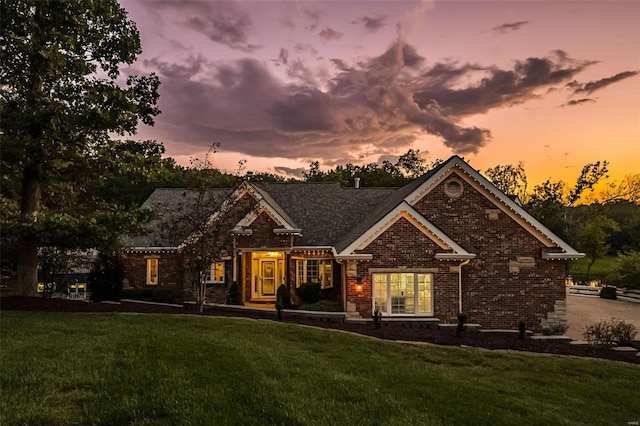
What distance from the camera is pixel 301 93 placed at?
29.6 meters

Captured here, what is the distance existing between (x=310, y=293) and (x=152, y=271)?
10.3m

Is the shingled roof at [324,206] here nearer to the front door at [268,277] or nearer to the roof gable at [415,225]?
the front door at [268,277]

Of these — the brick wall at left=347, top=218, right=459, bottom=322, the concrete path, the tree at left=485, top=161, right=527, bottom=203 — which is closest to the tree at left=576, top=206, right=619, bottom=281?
the concrete path

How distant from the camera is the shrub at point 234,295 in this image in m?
22.9

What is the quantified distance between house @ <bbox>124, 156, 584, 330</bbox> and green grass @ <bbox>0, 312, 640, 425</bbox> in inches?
277

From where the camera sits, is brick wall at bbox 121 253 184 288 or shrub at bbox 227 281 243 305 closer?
shrub at bbox 227 281 243 305

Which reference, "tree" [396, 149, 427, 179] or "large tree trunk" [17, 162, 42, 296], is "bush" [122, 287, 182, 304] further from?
"tree" [396, 149, 427, 179]

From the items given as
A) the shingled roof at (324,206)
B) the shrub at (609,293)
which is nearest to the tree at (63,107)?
the shingled roof at (324,206)

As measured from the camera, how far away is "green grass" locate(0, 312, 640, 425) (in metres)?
6.54

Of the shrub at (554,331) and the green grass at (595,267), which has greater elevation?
the green grass at (595,267)

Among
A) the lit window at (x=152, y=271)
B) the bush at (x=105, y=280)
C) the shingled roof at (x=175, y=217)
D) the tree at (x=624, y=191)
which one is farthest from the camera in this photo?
the tree at (x=624, y=191)

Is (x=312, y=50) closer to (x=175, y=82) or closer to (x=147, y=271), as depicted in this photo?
(x=175, y=82)

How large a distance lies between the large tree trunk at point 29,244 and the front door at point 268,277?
12029 millimetres

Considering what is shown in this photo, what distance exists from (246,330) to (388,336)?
4515 millimetres
